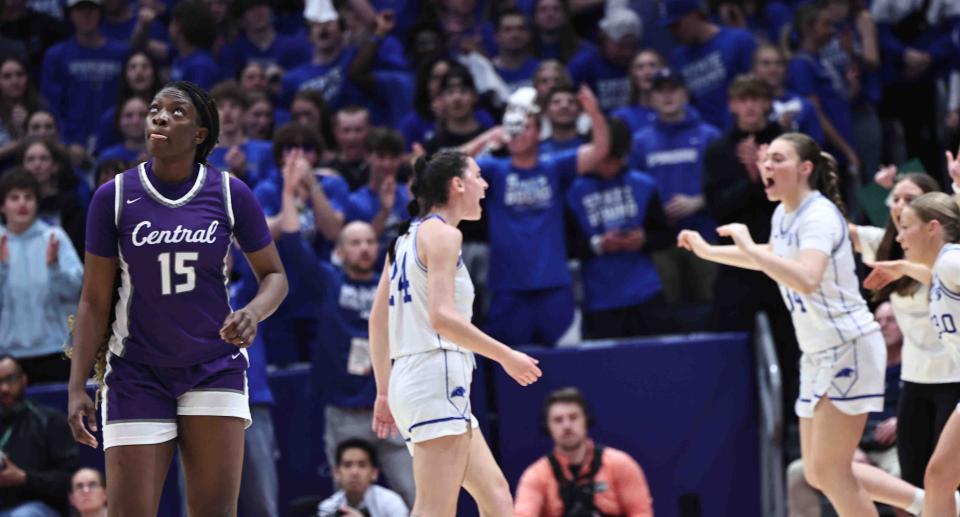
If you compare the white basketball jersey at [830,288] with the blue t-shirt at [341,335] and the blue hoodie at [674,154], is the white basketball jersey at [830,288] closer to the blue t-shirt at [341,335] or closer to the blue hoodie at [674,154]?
the blue t-shirt at [341,335]

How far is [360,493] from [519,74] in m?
4.14

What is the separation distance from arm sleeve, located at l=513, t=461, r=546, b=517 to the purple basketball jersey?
3868 mm

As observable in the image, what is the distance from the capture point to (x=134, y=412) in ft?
15.9

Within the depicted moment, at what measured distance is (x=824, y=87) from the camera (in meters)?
11.2

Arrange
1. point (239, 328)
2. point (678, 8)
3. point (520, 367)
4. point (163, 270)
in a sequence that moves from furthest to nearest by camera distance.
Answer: point (678, 8), point (520, 367), point (163, 270), point (239, 328)

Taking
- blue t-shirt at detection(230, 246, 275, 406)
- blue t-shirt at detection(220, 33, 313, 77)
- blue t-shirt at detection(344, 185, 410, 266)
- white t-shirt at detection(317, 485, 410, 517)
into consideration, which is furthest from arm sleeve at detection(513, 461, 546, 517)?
blue t-shirt at detection(220, 33, 313, 77)

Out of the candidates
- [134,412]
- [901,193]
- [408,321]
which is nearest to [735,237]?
[901,193]

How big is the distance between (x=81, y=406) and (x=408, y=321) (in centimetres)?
145

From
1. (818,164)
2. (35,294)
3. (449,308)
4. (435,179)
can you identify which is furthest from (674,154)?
(449,308)

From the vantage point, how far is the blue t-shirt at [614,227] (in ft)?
31.2

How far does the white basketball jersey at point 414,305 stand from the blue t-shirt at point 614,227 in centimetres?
379

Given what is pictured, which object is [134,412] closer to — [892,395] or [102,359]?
[102,359]

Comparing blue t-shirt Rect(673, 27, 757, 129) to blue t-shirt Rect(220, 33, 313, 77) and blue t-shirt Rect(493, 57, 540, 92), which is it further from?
blue t-shirt Rect(220, 33, 313, 77)

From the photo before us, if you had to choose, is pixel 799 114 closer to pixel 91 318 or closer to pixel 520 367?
pixel 520 367
